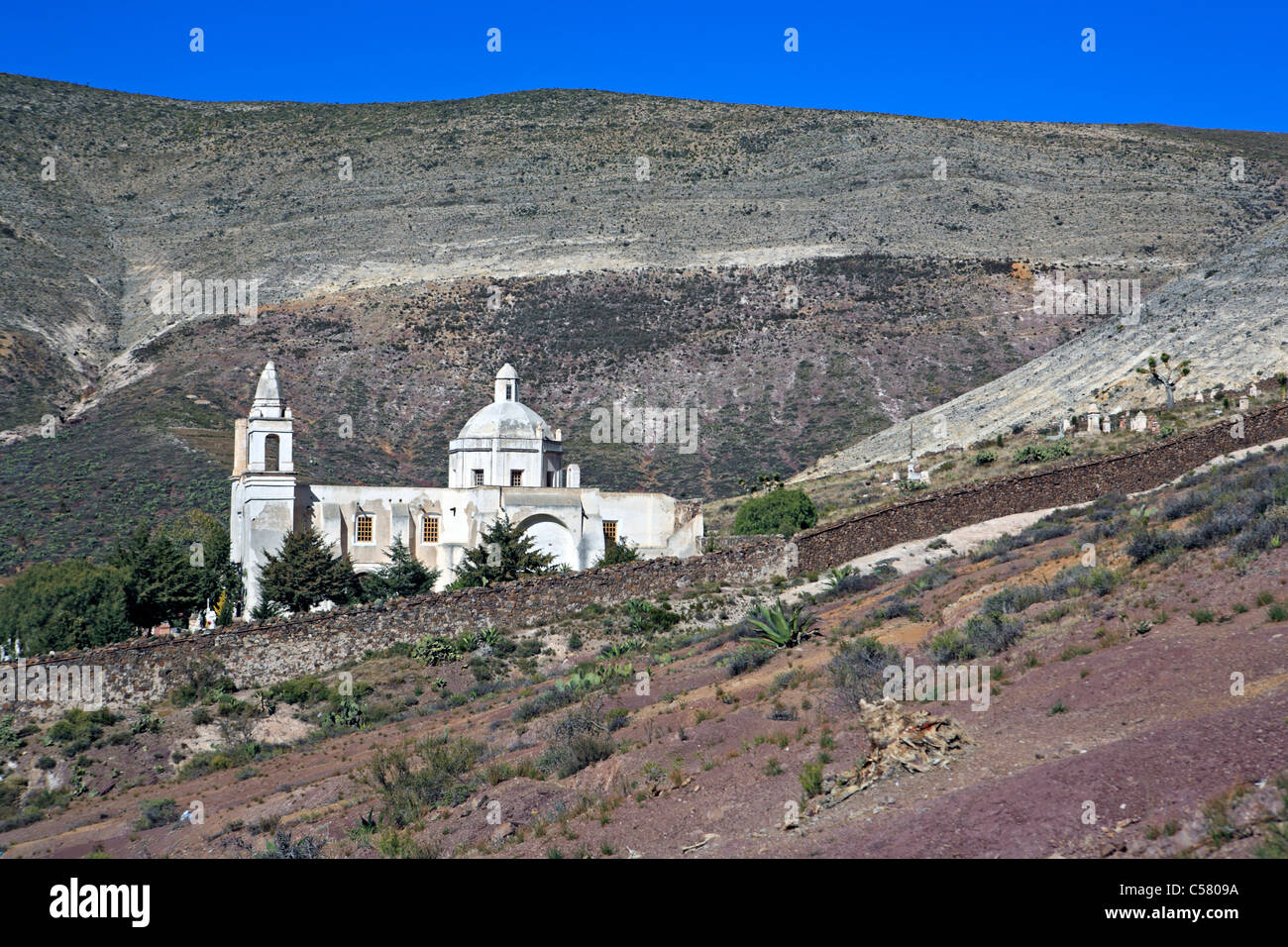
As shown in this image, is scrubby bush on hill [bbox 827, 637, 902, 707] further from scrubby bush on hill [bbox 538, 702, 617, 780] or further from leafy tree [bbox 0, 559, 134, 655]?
leafy tree [bbox 0, 559, 134, 655]

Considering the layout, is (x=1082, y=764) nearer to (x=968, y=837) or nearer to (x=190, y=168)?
(x=968, y=837)

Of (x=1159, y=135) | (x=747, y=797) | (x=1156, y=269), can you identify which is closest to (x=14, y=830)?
(x=747, y=797)

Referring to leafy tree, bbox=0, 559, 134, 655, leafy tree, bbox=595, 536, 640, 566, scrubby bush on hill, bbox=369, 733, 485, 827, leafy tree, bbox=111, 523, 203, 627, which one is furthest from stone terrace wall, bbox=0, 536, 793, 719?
scrubby bush on hill, bbox=369, 733, 485, 827

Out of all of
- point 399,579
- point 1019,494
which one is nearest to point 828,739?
point 1019,494

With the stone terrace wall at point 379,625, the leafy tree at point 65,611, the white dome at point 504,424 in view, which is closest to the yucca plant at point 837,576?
the stone terrace wall at point 379,625

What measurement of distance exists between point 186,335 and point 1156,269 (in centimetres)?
6513

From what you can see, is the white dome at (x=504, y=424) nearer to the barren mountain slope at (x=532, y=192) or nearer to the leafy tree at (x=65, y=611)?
the leafy tree at (x=65, y=611)

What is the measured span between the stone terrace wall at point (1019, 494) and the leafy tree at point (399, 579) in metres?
12.9

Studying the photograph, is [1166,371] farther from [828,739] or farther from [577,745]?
[828,739]

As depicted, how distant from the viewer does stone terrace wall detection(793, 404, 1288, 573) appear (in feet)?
104

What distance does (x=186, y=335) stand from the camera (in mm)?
93625

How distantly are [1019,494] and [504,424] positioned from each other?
19469 mm

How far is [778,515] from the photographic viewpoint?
4200cm

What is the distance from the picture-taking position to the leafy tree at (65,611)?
3688 cm
